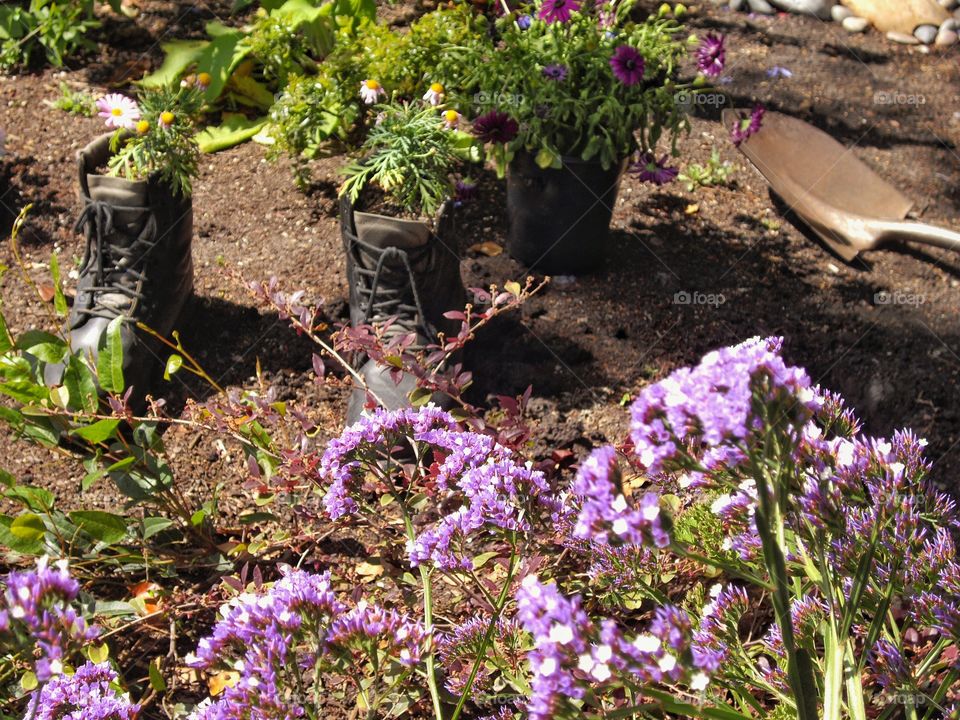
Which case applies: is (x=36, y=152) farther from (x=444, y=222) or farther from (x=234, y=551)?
(x=234, y=551)

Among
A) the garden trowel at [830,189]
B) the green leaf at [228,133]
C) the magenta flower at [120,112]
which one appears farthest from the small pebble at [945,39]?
the magenta flower at [120,112]

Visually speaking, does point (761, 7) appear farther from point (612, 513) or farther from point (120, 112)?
point (612, 513)

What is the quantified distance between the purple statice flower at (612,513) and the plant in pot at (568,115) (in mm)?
1770

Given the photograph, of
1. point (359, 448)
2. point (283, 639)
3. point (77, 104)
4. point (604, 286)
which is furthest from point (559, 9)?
point (283, 639)

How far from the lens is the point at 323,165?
336cm

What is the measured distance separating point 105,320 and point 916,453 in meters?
1.93

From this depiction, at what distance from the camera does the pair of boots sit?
2332 mm

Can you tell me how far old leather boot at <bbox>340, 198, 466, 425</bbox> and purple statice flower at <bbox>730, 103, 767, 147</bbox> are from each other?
1292 millimetres

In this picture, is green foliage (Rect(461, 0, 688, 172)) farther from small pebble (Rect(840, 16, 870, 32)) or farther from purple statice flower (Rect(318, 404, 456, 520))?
small pebble (Rect(840, 16, 870, 32))

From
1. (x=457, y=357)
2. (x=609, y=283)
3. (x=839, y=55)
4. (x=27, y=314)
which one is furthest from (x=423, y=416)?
(x=839, y=55)

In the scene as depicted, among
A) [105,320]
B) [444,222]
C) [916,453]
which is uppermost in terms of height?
[916,453]

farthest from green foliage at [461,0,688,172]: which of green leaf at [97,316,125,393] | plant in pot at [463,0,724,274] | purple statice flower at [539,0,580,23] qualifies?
green leaf at [97,316,125,393]

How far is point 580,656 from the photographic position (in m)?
0.96

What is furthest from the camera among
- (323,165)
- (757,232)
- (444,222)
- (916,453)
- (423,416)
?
(323,165)
